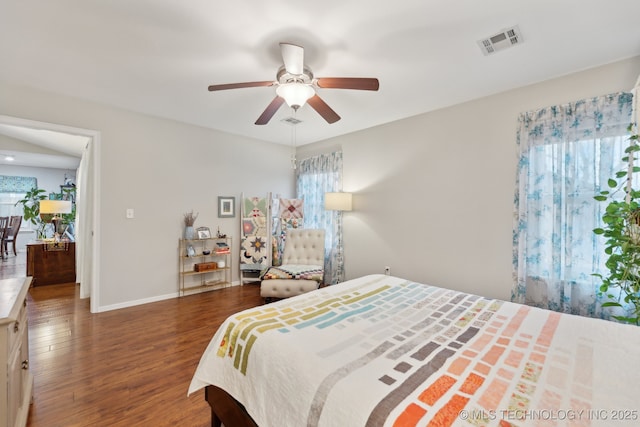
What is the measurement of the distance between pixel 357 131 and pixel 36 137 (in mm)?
5544

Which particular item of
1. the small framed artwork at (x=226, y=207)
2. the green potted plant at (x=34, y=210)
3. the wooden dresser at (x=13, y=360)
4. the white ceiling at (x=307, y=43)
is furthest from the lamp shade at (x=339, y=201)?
the green potted plant at (x=34, y=210)

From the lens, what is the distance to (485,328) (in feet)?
4.81

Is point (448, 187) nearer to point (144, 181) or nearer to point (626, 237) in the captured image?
point (626, 237)

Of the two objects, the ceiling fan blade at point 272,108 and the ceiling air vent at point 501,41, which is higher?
the ceiling air vent at point 501,41

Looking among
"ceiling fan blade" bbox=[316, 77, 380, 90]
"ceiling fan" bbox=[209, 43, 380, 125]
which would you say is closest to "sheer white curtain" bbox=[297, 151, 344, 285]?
"ceiling fan" bbox=[209, 43, 380, 125]

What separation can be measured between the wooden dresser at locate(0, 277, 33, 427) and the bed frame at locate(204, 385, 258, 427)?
865 millimetres

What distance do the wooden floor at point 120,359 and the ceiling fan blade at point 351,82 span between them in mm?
2398

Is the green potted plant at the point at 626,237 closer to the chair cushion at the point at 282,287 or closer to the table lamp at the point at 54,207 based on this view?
the chair cushion at the point at 282,287

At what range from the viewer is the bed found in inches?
33.6

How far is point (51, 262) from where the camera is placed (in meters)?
4.44

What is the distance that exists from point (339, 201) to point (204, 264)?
2.23m

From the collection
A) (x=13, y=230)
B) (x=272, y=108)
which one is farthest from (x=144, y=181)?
(x=13, y=230)

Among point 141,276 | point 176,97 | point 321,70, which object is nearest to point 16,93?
point 176,97

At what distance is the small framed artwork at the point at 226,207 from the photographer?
427cm
